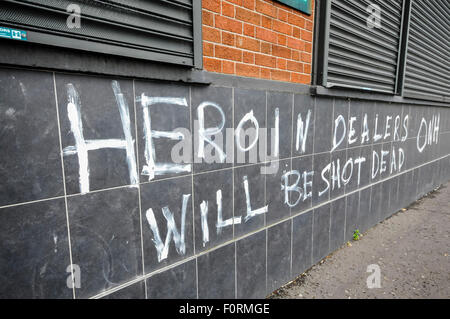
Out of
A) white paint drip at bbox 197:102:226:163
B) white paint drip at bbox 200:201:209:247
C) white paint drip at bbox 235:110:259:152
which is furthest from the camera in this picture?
white paint drip at bbox 235:110:259:152

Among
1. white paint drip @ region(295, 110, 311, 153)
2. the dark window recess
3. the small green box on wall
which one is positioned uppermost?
the small green box on wall

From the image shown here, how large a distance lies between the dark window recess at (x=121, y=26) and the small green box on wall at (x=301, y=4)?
3.45 ft

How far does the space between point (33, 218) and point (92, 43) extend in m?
0.93

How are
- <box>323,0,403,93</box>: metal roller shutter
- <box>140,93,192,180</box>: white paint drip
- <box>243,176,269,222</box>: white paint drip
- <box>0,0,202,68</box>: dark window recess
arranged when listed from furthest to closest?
<box>323,0,403,93</box>: metal roller shutter, <box>243,176,269,222</box>: white paint drip, <box>140,93,192,180</box>: white paint drip, <box>0,0,202,68</box>: dark window recess

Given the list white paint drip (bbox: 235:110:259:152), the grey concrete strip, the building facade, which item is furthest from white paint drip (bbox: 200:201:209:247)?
the grey concrete strip

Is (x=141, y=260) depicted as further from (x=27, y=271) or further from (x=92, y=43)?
(x=92, y=43)

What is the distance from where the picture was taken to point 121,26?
4.92 ft

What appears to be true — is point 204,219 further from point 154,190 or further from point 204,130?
point 204,130

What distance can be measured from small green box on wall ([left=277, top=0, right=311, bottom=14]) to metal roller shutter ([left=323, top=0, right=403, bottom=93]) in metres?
0.28

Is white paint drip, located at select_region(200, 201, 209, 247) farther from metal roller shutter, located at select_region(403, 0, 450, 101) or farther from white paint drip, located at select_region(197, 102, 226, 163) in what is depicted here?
metal roller shutter, located at select_region(403, 0, 450, 101)

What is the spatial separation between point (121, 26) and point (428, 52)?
236 inches

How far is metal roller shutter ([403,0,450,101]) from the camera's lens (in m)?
4.58

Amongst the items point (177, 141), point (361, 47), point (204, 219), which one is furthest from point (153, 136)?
point (361, 47)
